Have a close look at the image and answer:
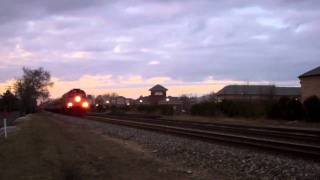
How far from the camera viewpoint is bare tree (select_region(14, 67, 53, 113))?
129375 millimetres

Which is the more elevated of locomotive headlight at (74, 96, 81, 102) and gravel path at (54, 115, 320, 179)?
locomotive headlight at (74, 96, 81, 102)

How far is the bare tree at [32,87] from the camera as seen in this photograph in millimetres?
129375

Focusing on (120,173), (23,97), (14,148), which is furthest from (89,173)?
(23,97)

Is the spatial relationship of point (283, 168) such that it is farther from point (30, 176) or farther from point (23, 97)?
point (23, 97)

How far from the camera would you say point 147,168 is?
1638 centimetres

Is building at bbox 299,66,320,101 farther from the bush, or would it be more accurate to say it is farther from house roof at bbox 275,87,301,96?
house roof at bbox 275,87,301,96

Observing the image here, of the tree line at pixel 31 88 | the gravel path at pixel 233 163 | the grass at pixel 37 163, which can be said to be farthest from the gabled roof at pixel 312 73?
the tree line at pixel 31 88

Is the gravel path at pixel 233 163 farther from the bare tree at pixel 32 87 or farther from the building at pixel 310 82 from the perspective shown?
the bare tree at pixel 32 87

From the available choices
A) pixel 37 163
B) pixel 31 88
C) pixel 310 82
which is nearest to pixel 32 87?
pixel 31 88

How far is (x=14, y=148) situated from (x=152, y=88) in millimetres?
175567

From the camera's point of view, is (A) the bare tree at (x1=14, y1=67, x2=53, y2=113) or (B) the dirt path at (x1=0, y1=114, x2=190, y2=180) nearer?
(B) the dirt path at (x1=0, y1=114, x2=190, y2=180)

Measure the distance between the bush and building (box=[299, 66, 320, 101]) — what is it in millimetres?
16477

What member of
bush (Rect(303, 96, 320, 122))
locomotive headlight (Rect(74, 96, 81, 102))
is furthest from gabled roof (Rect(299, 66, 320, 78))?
locomotive headlight (Rect(74, 96, 81, 102))

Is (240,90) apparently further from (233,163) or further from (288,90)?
(233,163)
